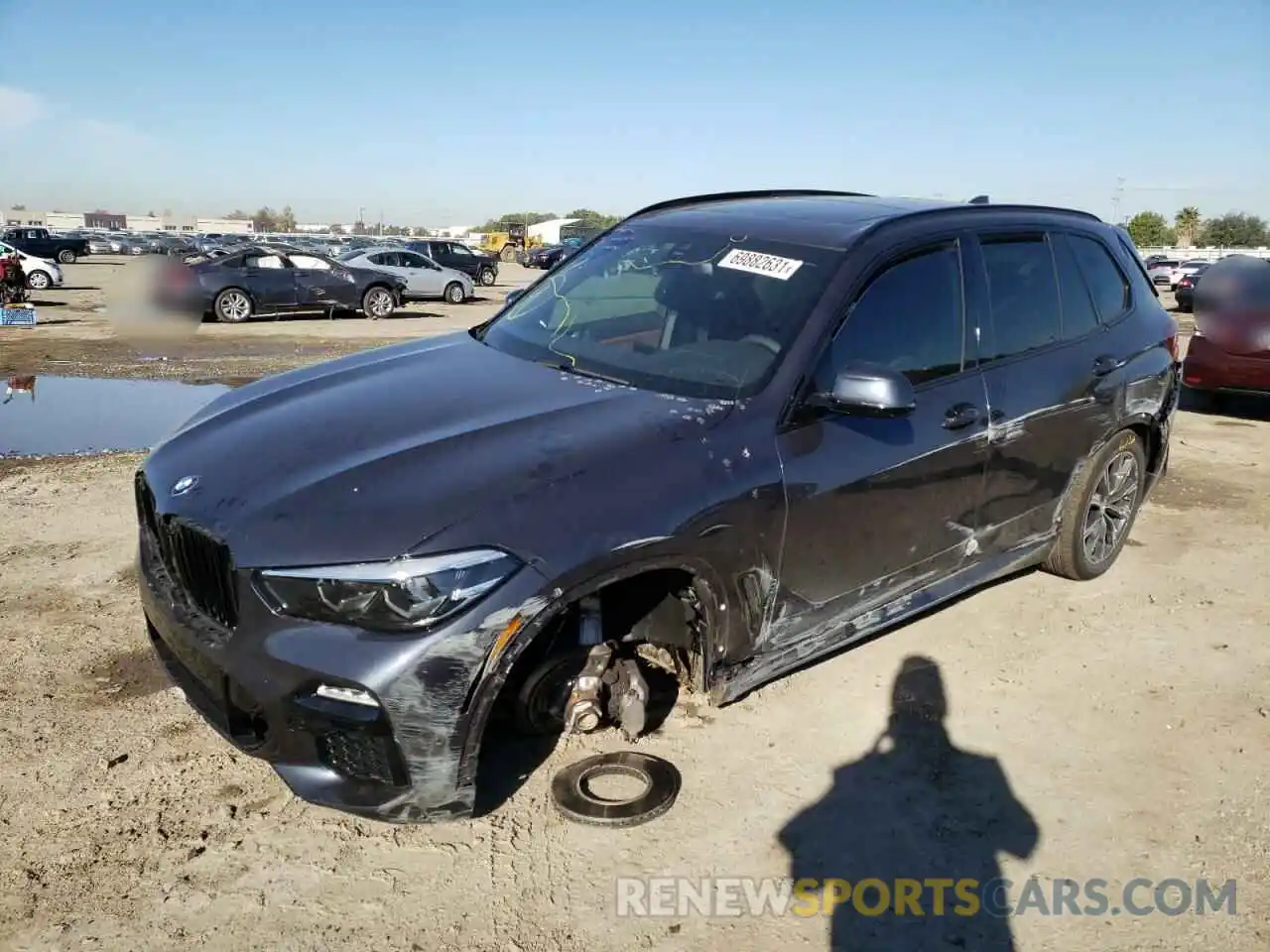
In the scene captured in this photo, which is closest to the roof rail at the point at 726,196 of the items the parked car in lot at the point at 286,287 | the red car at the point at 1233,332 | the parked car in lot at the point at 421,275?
the red car at the point at 1233,332

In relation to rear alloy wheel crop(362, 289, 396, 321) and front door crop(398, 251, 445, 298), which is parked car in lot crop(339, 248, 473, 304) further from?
rear alloy wheel crop(362, 289, 396, 321)

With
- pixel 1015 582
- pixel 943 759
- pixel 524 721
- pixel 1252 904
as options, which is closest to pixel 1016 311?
pixel 1015 582

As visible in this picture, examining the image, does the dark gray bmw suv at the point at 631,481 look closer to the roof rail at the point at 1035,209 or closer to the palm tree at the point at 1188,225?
the roof rail at the point at 1035,209

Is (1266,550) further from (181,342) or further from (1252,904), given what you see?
(181,342)

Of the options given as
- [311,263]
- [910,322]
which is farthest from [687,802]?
[311,263]

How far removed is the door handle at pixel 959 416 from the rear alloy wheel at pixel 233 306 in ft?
55.4

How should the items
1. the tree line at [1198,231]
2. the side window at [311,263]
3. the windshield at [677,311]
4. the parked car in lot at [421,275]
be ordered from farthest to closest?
the tree line at [1198,231]
the parked car in lot at [421,275]
the side window at [311,263]
the windshield at [677,311]

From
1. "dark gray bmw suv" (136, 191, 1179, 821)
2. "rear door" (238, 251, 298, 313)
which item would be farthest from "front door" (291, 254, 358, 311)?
"dark gray bmw suv" (136, 191, 1179, 821)

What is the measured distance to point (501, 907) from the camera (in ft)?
8.21

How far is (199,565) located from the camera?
2611 mm

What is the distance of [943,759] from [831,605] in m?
0.67

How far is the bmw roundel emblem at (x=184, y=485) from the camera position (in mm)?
2727

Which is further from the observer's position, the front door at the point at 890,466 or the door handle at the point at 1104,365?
the door handle at the point at 1104,365

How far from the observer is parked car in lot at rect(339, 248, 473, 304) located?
24.1 meters
